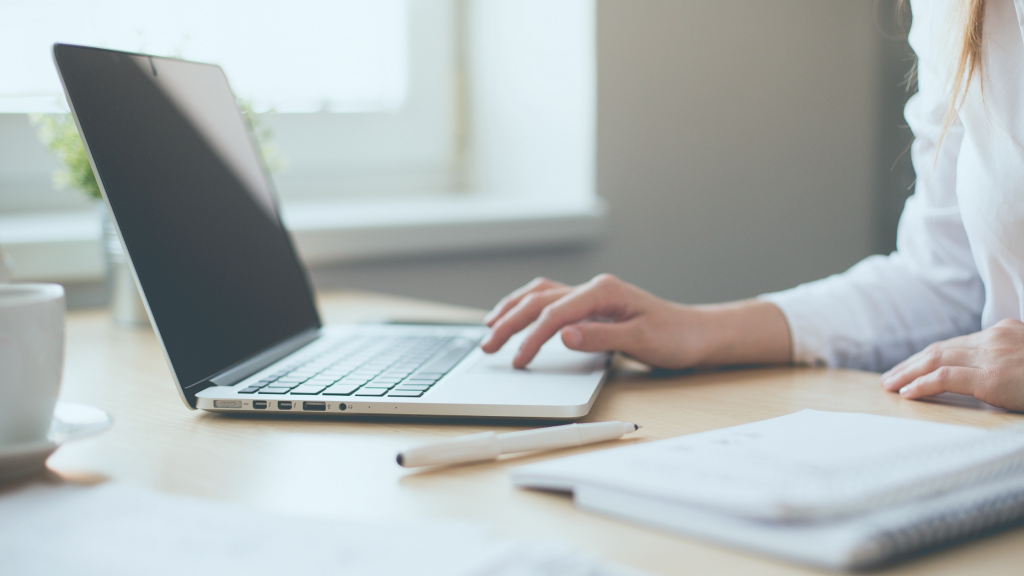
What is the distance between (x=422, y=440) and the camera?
0.52 m

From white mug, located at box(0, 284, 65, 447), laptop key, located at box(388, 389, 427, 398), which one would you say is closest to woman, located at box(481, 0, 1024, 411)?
laptop key, located at box(388, 389, 427, 398)

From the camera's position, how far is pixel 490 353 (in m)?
0.70

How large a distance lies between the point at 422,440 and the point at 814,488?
0.85ft

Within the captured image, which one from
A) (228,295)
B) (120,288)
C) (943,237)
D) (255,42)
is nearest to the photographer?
(228,295)

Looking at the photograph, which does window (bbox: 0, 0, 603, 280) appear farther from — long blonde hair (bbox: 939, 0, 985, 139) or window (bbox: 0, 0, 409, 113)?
long blonde hair (bbox: 939, 0, 985, 139)

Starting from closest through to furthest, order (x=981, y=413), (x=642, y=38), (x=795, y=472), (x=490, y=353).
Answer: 1. (x=795, y=472)
2. (x=981, y=413)
3. (x=490, y=353)
4. (x=642, y=38)

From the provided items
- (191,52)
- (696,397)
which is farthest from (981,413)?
(191,52)

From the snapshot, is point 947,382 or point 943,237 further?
point 943,237

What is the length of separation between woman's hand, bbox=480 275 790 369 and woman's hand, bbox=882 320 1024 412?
13 cm

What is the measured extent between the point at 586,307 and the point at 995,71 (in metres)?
0.37

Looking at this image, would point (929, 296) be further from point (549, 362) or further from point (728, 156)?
point (728, 156)

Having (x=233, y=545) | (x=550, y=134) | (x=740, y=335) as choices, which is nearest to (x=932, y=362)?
(x=740, y=335)

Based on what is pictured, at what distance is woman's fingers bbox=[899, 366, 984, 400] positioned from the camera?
59 centimetres

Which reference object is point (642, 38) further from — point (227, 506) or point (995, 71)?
point (227, 506)
